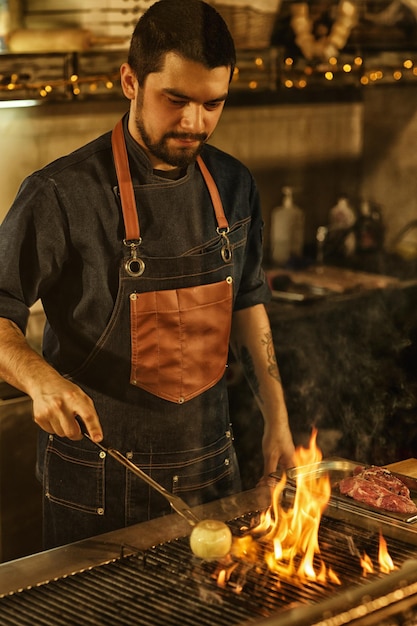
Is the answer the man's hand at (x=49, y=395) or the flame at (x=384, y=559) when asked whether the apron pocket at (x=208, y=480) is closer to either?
the man's hand at (x=49, y=395)

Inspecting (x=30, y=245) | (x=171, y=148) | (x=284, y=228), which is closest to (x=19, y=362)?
(x=30, y=245)

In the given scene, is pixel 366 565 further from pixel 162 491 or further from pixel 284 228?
pixel 284 228

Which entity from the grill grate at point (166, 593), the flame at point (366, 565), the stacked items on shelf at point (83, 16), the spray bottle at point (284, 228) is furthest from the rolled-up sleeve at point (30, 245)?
the spray bottle at point (284, 228)

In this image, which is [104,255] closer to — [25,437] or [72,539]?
[72,539]

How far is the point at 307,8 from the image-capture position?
478 centimetres

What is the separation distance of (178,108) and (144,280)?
461mm

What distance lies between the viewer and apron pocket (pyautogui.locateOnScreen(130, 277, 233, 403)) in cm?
269

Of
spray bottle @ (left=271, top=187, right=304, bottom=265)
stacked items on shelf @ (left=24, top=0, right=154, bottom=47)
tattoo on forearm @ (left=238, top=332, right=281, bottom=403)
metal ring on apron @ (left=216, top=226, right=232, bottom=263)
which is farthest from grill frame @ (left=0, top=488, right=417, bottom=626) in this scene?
spray bottle @ (left=271, top=187, right=304, bottom=265)

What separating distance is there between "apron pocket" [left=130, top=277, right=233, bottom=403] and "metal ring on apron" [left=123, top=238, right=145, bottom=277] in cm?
6

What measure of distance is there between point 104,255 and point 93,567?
897 mm

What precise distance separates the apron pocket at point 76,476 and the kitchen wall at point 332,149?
2.56 m

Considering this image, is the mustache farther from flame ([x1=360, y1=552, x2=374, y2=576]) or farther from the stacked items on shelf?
the stacked items on shelf

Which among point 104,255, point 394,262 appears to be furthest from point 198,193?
point 394,262

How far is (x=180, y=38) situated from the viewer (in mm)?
2527
